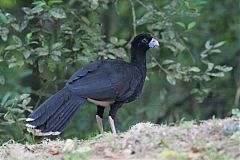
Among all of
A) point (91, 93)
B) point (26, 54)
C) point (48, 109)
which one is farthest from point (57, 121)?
point (26, 54)

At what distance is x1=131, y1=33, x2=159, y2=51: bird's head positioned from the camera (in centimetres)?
884

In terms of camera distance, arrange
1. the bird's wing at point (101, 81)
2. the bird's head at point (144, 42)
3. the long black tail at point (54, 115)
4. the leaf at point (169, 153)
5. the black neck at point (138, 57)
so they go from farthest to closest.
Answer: the bird's head at point (144, 42)
the black neck at point (138, 57)
the bird's wing at point (101, 81)
the long black tail at point (54, 115)
the leaf at point (169, 153)

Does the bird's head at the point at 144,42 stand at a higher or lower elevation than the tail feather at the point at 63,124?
higher

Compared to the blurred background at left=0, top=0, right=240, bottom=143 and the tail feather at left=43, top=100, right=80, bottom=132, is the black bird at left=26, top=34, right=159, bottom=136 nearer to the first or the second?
the tail feather at left=43, top=100, right=80, bottom=132

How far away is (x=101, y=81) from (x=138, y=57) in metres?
1.07

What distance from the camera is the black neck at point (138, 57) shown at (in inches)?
344

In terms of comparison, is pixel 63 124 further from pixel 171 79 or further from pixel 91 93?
pixel 171 79

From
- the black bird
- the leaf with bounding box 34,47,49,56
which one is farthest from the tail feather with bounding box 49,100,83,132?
the leaf with bounding box 34,47,49,56

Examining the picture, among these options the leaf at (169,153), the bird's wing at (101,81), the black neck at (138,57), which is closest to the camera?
the leaf at (169,153)

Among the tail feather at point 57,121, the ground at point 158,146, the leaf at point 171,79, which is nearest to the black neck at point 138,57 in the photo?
the leaf at point 171,79

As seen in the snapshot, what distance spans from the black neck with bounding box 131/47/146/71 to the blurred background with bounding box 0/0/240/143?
28cm

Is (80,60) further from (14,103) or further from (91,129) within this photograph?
(91,129)

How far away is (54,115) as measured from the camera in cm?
739

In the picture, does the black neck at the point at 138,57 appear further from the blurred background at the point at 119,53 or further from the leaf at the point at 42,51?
the leaf at the point at 42,51
